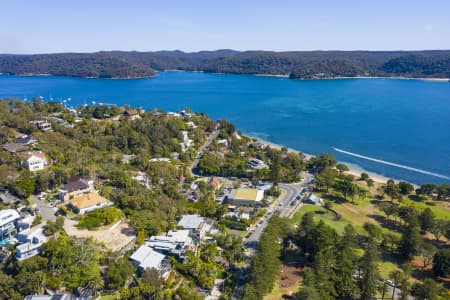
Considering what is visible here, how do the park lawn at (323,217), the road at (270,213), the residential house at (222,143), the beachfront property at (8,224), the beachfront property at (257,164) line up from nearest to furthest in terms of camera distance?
the road at (270,213), the beachfront property at (8,224), the park lawn at (323,217), the beachfront property at (257,164), the residential house at (222,143)

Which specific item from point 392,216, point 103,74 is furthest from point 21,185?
point 103,74

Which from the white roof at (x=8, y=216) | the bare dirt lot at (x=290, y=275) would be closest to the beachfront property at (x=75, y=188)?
the white roof at (x=8, y=216)

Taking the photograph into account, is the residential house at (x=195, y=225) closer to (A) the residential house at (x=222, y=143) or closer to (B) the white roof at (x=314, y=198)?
(B) the white roof at (x=314, y=198)

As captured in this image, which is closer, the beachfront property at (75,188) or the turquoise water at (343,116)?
the beachfront property at (75,188)

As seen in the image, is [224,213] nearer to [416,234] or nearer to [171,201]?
[171,201]

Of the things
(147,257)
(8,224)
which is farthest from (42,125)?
(147,257)

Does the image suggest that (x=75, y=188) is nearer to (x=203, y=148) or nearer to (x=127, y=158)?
(x=127, y=158)
